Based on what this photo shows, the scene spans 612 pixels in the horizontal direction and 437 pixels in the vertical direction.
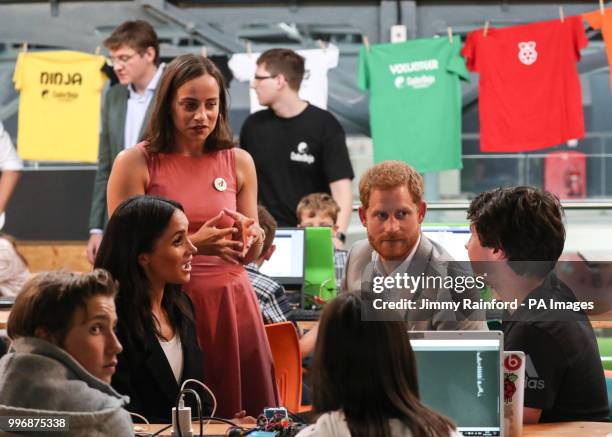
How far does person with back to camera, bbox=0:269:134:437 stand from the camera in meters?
2.26

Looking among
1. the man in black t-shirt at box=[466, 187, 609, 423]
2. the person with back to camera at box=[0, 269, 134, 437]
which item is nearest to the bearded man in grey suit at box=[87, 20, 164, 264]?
the man in black t-shirt at box=[466, 187, 609, 423]

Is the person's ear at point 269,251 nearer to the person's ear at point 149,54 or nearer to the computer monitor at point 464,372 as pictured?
the person's ear at point 149,54

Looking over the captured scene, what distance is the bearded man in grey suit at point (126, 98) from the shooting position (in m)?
6.07

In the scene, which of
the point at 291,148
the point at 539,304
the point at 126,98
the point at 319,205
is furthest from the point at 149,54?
the point at 539,304

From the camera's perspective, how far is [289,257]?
5746 millimetres

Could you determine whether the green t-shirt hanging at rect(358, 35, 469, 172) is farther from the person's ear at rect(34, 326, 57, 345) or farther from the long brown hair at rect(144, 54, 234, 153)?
the person's ear at rect(34, 326, 57, 345)

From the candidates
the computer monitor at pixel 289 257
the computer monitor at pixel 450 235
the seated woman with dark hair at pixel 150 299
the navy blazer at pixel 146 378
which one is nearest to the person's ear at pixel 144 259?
the seated woman with dark hair at pixel 150 299

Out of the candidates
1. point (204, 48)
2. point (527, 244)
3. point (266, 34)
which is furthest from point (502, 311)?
point (266, 34)

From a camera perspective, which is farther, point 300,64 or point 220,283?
point 300,64

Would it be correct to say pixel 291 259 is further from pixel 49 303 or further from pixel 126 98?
pixel 49 303

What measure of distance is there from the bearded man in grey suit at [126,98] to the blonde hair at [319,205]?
1.02 metres

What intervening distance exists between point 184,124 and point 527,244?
1.18 m

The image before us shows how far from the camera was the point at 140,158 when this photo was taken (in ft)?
11.2

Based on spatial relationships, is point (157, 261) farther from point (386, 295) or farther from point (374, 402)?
point (374, 402)
